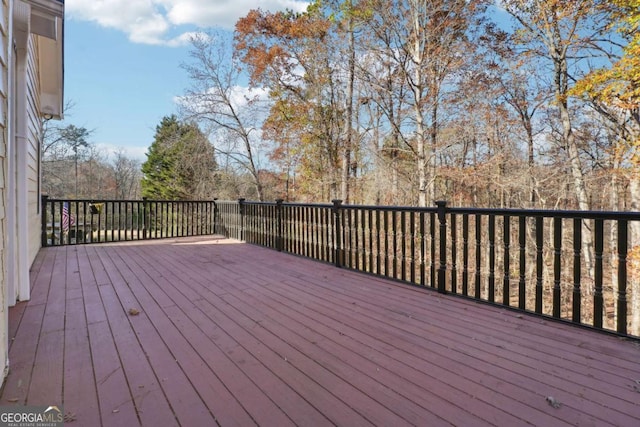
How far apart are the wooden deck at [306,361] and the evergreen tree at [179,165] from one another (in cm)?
995

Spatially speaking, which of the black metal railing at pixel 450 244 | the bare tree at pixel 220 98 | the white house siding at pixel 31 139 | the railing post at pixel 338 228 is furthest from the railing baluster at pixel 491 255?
the bare tree at pixel 220 98

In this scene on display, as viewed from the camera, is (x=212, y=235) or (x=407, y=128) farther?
(x=407, y=128)

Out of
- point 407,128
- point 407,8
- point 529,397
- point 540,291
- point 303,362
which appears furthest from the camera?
point 407,128

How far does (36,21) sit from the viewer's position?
123 inches

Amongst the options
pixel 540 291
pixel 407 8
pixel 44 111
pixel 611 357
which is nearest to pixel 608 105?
pixel 407 8

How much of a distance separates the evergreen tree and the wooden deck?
9955 mm

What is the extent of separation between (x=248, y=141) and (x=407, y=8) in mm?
7007

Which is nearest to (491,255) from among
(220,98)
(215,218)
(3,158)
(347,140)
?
(3,158)

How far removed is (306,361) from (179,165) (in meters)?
14.4

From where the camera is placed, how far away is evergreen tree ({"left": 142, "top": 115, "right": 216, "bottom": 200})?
12258 millimetres

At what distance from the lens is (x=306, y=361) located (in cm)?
174

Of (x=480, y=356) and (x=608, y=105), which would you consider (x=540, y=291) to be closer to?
(x=480, y=356)

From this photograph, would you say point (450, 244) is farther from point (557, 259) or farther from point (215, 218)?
point (215, 218)

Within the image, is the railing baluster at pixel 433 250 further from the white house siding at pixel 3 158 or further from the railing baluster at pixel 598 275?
the white house siding at pixel 3 158
